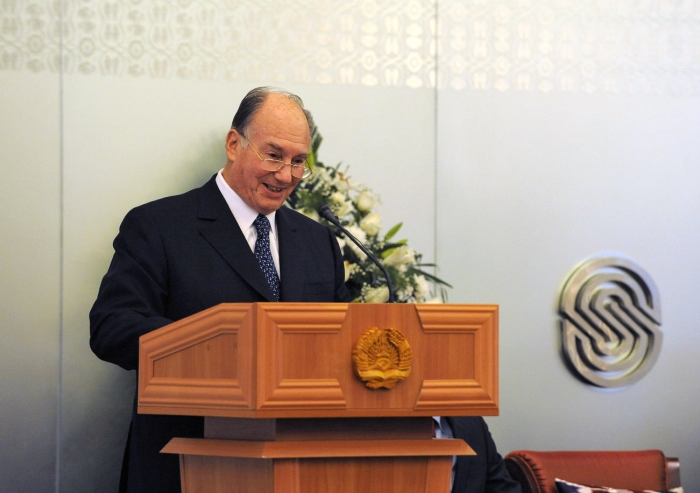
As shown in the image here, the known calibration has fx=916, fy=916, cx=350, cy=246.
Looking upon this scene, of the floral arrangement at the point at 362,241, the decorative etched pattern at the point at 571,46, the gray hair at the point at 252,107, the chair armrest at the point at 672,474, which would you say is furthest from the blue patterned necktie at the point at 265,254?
the chair armrest at the point at 672,474

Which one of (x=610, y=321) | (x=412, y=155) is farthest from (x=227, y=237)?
(x=610, y=321)

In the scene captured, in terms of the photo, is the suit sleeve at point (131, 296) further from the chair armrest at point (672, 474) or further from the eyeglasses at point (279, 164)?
the chair armrest at point (672, 474)

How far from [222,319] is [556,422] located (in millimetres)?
2607

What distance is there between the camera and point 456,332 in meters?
1.84

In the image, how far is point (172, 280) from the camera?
8.36 ft

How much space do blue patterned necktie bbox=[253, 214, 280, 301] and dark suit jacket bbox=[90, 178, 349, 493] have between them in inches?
1.2

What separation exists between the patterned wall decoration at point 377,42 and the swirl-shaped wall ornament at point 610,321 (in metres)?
0.83

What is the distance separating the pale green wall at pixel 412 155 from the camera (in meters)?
3.47

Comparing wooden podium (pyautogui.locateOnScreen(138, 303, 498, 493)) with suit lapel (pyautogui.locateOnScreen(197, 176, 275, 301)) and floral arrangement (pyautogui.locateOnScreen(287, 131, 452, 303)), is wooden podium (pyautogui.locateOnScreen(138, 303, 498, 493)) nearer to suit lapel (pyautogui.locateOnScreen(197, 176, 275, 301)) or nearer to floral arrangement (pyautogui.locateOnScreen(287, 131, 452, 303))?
suit lapel (pyautogui.locateOnScreen(197, 176, 275, 301))

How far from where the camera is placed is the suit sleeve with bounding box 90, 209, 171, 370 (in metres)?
2.26

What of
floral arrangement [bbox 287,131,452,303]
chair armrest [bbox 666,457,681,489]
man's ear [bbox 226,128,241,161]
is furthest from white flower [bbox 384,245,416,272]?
chair armrest [bbox 666,457,681,489]

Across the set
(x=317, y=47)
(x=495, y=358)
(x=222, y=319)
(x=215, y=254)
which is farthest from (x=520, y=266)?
(x=222, y=319)

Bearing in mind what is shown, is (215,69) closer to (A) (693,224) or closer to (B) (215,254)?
(B) (215,254)

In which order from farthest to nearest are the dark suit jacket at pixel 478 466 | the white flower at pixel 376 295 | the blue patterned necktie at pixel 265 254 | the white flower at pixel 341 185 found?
the white flower at pixel 341 185, the white flower at pixel 376 295, the dark suit jacket at pixel 478 466, the blue patterned necktie at pixel 265 254
